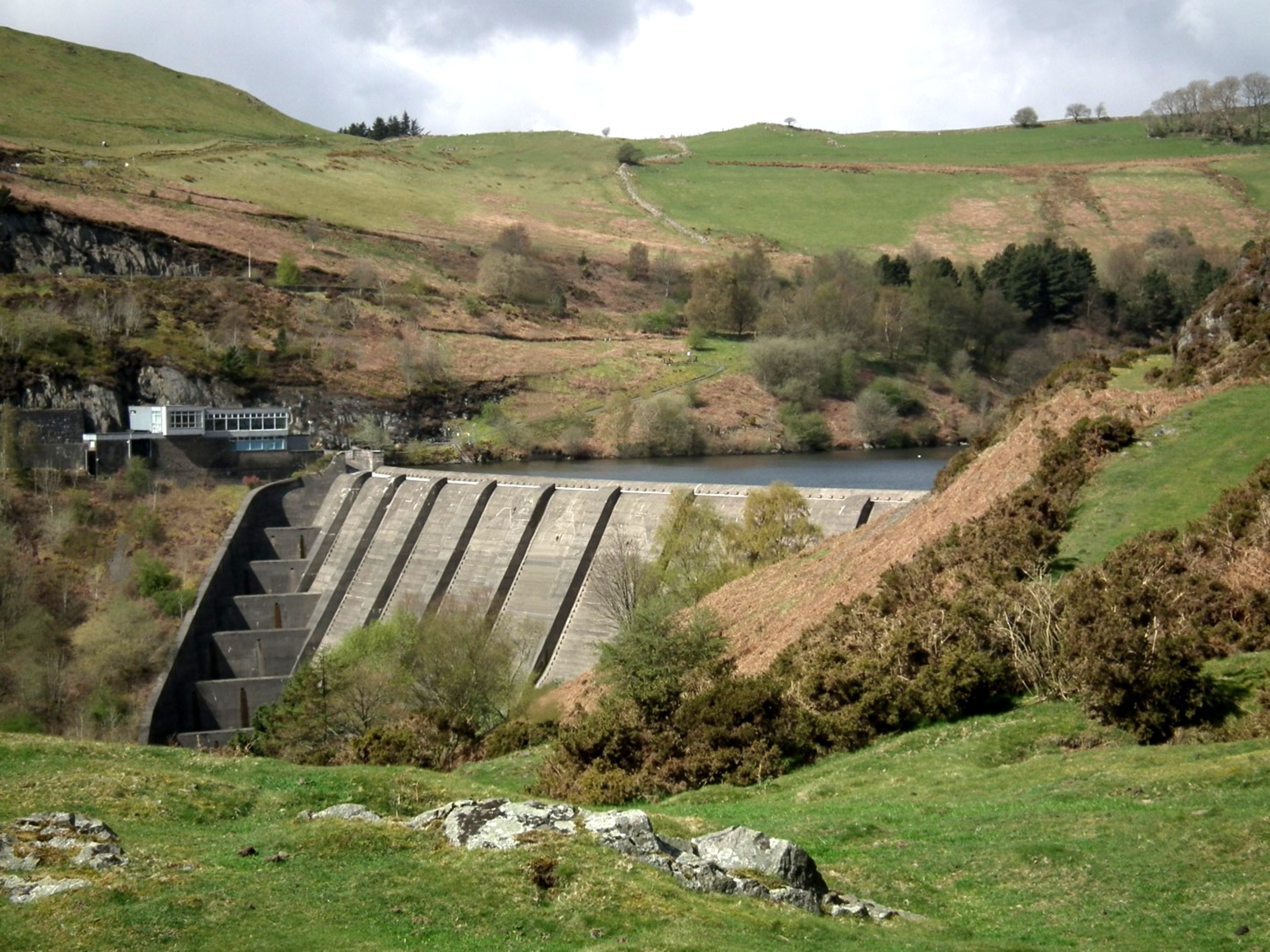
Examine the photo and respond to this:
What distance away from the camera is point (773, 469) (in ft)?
272

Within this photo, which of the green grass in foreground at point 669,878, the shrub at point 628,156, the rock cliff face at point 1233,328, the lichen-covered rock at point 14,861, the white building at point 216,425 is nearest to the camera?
the green grass in foreground at point 669,878

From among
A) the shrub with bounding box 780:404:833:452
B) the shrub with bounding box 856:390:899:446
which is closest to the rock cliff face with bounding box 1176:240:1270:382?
the shrub with bounding box 780:404:833:452

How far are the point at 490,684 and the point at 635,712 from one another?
535 inches

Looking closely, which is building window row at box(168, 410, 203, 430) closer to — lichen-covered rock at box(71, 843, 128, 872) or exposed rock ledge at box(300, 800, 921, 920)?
exposed rock ledge at box(300, 800, 921, 920)

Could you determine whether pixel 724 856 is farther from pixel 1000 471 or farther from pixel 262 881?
pixel 1000 471

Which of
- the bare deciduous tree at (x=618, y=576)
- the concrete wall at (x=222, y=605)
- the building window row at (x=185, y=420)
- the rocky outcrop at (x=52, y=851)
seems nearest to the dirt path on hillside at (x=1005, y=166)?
the building window row at (x=185, y=420)

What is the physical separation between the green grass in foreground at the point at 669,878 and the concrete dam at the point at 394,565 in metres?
26.0

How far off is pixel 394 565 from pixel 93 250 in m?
61.9

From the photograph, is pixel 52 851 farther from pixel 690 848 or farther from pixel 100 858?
pixel 690 848

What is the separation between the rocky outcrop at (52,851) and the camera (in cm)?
1123

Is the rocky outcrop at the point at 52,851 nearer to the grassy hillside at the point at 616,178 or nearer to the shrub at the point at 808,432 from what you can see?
the shrub at the point at 808,432

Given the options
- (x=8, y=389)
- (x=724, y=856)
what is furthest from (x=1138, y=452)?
(x=8, y=389)

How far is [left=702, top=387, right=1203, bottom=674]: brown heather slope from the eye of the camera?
27312 millimetres

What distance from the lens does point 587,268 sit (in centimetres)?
13475
